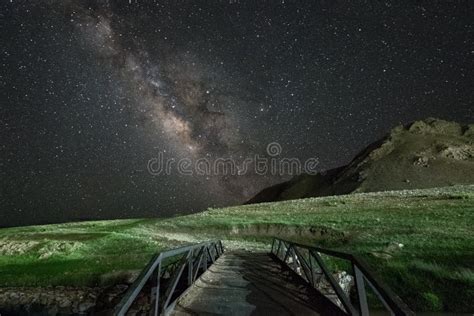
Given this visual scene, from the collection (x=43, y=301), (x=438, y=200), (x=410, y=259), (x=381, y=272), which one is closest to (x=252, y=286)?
(x=381, y=272)

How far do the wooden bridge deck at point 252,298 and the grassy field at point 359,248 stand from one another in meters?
15.9

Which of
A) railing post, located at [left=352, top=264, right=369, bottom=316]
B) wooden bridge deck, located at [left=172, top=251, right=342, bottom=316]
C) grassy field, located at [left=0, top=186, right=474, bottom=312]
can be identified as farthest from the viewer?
grassy field, located at [left=0, top=186, right=474, bottom=312]

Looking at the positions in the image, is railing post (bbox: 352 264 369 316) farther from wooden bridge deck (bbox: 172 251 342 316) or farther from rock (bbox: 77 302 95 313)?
rock (bbox: 77 302 95 313)

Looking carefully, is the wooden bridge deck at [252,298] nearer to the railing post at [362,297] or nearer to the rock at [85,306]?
the railing post at [362,297]

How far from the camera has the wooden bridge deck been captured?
325 inches

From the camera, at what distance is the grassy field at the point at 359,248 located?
2420 cm

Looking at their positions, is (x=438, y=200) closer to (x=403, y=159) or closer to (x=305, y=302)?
(x=305, y=302)

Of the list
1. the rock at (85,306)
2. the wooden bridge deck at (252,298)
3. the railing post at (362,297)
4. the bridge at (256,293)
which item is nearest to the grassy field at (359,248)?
the rock at (85,306)

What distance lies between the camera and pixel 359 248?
3162cm

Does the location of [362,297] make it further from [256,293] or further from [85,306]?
[85,306]

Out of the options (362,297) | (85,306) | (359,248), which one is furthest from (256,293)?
(359,248)

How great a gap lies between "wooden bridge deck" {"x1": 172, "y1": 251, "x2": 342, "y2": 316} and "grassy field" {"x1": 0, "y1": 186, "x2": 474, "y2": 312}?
1594 cm

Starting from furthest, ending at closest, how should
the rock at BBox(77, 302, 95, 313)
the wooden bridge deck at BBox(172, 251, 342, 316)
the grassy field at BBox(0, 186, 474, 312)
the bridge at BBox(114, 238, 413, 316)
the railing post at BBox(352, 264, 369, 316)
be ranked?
the rock at BBox(77, 302, 95, 313) < the grassy field at BBox(0, 186, 474, 312) < the wooden bridge deck at BBox(172, 251, 342, 316) < the railing post at BBox(352, 264, 369, 316) < the bridge at BBox(114, 238, 413, 316)

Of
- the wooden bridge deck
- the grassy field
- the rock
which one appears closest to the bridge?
the wooden bridge deck
